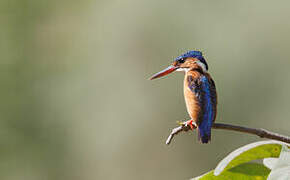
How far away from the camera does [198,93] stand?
8.71 ft

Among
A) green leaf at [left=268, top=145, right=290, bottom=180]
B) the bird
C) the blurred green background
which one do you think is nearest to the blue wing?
the bird

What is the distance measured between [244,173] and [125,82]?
56.5 feet

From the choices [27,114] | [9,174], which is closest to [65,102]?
[27,114]

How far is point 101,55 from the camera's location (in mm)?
21172

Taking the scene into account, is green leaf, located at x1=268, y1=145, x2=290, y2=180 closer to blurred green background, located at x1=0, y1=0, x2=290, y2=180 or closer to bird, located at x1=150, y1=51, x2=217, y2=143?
bird, located at x1=150, y1=51, x2=217, y2=143

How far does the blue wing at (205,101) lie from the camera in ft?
7.72

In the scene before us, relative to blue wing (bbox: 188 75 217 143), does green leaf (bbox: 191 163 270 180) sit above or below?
below

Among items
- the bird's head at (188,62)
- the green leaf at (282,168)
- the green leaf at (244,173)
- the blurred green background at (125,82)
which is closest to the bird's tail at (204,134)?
the bird's head at (188,62)

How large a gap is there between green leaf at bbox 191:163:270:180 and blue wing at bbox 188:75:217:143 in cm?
49

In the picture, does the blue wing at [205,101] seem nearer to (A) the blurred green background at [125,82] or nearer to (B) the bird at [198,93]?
(B) the bird at [198,93]

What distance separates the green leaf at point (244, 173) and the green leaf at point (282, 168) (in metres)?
0.17

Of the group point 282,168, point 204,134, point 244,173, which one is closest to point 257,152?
point 244,173

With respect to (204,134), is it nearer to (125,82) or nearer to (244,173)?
(244,173)

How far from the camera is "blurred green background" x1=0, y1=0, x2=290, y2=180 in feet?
54.3
